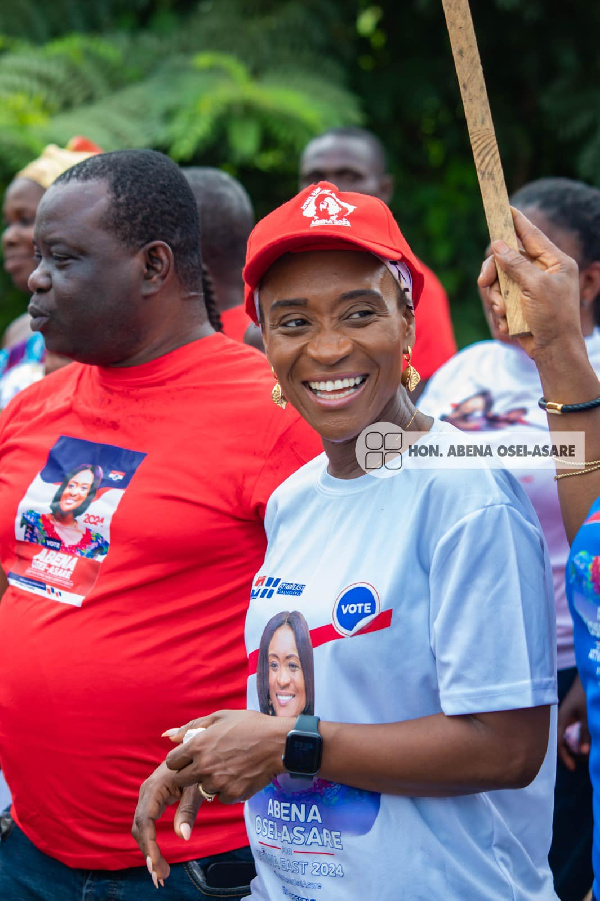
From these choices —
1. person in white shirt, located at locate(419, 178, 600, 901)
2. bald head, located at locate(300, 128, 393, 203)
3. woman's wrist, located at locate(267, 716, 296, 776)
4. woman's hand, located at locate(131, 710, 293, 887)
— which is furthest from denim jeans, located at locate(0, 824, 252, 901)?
bald head, located at locate(300, 128, 393, 203)

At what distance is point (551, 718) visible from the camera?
1851 millimetres

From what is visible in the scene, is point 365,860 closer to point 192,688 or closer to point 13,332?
point 192,688

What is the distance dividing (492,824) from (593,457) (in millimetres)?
672

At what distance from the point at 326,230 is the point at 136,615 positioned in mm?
1018

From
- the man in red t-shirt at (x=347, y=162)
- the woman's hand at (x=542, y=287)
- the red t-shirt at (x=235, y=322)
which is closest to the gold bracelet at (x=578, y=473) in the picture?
the woman's hand at (x=542, y=287)

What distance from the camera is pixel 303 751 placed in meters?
1.79

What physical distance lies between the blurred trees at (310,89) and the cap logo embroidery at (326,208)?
4183 mm

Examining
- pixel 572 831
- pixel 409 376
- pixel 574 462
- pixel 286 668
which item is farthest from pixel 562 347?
pixel 572 831

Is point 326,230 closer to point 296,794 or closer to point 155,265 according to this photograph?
point 155,265

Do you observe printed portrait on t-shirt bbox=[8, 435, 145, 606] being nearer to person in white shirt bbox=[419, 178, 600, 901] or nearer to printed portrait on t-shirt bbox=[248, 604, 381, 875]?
printed portrait on t-shirt bbox=[248, 604, 381, 875]

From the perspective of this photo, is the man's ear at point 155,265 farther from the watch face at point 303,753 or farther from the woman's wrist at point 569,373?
the watch face at point 303,753

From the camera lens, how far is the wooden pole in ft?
6.11

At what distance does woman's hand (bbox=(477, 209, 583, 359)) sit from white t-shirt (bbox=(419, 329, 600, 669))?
109 cm

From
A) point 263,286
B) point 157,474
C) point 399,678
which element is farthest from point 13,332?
point 399,678
